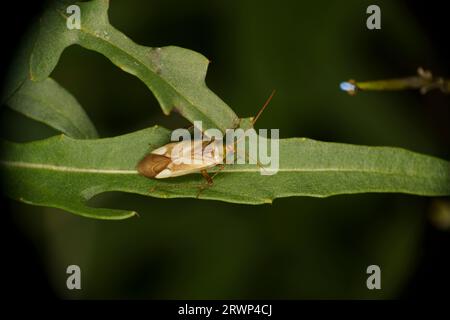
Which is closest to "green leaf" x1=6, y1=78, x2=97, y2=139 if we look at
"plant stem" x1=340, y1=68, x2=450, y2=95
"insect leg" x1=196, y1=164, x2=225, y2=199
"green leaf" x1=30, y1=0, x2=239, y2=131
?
"green leaf" x1=30, y1=0, x2=239, y2=131

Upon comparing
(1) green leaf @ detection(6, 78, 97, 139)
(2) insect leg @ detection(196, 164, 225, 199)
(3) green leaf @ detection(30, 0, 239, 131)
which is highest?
(3) green leaf @ detection(30, 0, 239, 131)

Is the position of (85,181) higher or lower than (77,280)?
higher

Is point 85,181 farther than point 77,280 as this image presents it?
No

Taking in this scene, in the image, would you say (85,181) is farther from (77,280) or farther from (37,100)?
(77,280)

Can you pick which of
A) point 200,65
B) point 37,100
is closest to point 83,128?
point 37,100

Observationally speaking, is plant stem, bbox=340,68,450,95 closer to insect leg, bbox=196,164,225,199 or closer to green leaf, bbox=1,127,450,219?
green leaf, bbox=1,127,450,219

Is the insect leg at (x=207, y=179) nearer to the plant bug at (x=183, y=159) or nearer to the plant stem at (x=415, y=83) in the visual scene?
the plant bug at (x=183, y=159)

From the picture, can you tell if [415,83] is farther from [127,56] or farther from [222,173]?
[127,56]
